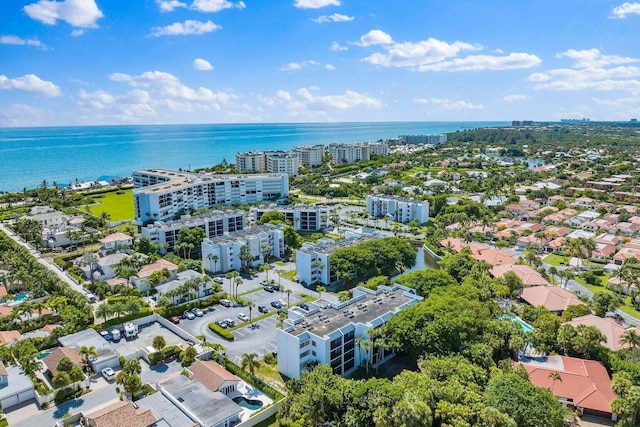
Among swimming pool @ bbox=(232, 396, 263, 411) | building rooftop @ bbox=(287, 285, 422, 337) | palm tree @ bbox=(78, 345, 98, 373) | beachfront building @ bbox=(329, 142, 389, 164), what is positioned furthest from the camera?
beachfront building @ bbox=(329, 142, 389, 164)

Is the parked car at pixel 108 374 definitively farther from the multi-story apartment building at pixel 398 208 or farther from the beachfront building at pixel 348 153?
the beachfront building at pixel 348 153

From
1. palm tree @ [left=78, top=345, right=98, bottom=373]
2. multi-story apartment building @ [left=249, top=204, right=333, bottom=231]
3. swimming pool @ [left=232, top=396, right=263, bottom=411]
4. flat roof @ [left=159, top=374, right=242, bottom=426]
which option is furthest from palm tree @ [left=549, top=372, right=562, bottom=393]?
multi-story apartment building @ [left=249, top=204, right=333, bottom=231]

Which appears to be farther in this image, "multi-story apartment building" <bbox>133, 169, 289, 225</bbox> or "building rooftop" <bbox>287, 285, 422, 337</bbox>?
"multi-story apartment building" <bbox>133, 169, 289, 225</bbox>

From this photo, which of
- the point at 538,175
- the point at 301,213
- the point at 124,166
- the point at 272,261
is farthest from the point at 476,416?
the point at 124,166

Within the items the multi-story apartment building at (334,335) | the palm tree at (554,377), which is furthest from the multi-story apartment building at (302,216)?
the palm tree at (554,377)

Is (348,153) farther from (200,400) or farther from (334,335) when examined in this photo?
(200,400)

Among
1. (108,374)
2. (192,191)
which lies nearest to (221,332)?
(108,374)

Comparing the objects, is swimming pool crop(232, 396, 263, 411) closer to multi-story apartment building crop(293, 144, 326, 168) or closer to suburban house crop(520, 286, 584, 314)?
suburban house crop(520, 286, 584, 314)
